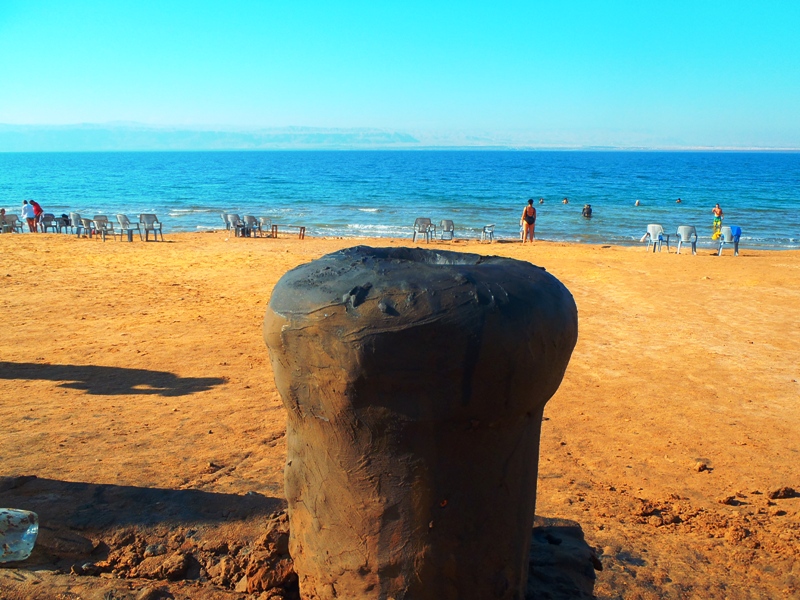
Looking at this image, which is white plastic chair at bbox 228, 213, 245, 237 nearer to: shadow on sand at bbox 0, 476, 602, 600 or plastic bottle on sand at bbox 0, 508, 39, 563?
shadow on sand at bbox 0, 476, 602, 600

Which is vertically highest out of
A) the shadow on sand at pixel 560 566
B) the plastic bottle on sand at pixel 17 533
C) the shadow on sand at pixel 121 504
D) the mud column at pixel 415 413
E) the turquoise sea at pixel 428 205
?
the mud column at pixel 415 413

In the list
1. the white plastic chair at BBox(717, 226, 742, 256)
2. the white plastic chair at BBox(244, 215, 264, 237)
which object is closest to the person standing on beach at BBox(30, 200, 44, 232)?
the white plastic chair at BBox(244, 215, 264, 237)

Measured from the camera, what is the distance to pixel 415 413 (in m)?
2.51

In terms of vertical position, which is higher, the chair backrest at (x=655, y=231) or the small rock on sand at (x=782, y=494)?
the chair backrest at (x=655, y=231)

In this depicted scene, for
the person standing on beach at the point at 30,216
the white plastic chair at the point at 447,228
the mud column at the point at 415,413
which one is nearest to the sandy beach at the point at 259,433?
the mud column at the point at 415,413

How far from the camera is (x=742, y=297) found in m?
12.8

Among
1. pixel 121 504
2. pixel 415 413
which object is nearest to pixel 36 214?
pixel 121 504

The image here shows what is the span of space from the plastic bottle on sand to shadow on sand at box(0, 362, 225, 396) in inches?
152

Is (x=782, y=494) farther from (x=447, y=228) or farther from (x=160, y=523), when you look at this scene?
(x=447, y=228)

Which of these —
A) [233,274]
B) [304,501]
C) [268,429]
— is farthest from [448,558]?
[233,274]

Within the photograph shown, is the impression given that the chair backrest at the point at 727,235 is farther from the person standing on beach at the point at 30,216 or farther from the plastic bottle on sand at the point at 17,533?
the person standing on beach at the point at 30,216

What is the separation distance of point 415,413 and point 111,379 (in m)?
6.43

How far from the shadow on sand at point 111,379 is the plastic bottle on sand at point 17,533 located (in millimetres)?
3866

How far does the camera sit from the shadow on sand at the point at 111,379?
7.68 meters
